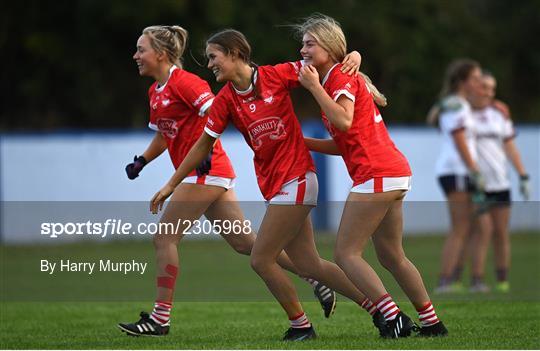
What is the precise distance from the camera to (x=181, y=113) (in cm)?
847

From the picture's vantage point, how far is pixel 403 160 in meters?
7.51

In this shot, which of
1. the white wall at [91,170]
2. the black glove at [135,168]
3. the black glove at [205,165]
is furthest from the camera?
the white wall at [91,170]

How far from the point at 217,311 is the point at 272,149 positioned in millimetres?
3085

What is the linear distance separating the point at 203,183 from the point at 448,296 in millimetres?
3959

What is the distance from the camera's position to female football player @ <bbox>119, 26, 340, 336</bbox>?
8.37 metres

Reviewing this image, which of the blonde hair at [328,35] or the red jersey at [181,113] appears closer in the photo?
the blonde hair at [328,35]

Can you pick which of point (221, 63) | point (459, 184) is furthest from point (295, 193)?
point (459, 184)

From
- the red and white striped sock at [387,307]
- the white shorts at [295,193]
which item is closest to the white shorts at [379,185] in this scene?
the white shorts at [295,193]

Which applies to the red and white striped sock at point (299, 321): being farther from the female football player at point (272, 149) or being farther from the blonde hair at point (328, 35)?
the blonde hair at point (328, 35)

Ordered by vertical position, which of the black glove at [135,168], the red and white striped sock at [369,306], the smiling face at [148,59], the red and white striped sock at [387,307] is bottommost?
the red and white striped sock at [369,306]

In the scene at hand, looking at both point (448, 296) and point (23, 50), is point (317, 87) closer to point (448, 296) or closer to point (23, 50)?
point (448, 296)

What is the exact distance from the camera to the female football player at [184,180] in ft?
27.5

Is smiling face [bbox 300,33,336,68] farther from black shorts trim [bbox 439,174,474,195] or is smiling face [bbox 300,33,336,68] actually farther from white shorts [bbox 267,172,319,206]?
black shorts trim [bbox 439,174,474,195]

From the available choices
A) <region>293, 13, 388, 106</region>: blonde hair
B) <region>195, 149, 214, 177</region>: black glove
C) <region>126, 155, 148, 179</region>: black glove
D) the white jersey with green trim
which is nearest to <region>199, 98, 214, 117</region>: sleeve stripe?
<region>195, 149, 214, 177</region>: black glove
